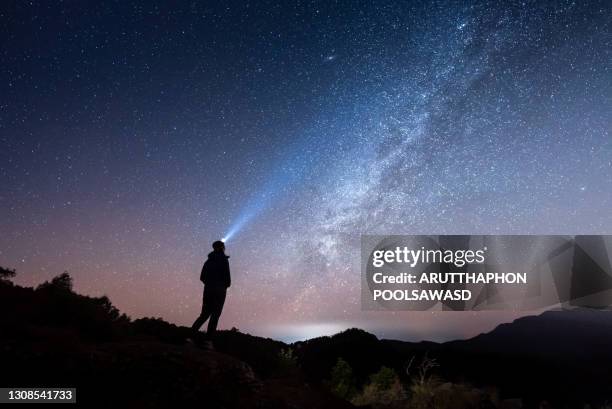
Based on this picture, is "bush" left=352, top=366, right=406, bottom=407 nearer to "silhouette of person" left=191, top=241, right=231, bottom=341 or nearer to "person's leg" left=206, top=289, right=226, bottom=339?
"person's leg" left=206, top=289, right=226, bottom=339

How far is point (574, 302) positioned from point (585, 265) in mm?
6480

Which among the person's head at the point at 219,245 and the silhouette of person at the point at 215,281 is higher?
the person's head at the point at 219,245

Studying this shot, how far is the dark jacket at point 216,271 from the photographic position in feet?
33.4

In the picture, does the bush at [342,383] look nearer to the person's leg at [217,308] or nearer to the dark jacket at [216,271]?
the person's leg at [217,308]

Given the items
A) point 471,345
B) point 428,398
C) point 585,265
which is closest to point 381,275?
point 428,398

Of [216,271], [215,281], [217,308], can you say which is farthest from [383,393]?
[216,271]

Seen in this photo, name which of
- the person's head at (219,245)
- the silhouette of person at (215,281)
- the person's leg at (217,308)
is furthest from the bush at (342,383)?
the person's head at (219,245)

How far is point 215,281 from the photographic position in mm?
10195

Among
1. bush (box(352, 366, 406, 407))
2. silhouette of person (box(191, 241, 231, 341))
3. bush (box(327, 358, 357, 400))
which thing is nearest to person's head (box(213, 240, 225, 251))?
silhouette of person (box(191, 241, 231, 341))

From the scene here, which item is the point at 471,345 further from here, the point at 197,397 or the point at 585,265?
the point at 197,397

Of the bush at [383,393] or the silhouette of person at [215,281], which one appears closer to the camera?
the silhouette of person at [215,281]

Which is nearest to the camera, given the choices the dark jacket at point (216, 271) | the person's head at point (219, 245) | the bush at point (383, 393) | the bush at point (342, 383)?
the dark jacket at point (216, 271)

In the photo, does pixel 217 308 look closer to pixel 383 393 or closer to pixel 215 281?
pixel 215 281

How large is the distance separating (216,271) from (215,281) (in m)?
0.22
